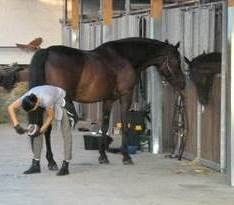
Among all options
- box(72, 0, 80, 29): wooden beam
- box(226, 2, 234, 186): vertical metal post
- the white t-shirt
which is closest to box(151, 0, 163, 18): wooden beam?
the white t-shirt

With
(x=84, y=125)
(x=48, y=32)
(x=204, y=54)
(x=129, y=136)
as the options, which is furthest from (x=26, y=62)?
(x=204, y=54)

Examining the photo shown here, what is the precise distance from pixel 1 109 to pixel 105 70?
8273 millimetres

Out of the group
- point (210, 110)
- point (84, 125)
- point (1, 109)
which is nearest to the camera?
point (210, 110)

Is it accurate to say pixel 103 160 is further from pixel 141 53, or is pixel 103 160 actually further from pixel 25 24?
pixel 25 24

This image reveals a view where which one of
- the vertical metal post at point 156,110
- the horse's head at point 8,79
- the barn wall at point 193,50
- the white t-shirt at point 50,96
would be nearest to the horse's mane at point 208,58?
the barn wall at point 193,50

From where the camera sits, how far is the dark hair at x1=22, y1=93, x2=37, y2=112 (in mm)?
9406

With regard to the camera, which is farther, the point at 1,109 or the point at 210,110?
the point at 1,109

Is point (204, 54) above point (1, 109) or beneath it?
above

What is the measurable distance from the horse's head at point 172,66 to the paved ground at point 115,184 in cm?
122

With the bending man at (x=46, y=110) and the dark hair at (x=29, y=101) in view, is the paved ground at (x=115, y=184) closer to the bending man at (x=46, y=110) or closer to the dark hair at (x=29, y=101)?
the bending man at (x=46, y=110)

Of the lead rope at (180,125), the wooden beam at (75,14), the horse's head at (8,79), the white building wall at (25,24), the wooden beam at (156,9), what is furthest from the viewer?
the white building wall at (25,24)

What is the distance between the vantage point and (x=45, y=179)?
9781mm

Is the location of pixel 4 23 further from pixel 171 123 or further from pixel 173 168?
pixel 173 168

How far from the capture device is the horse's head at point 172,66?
1152 centimetres
